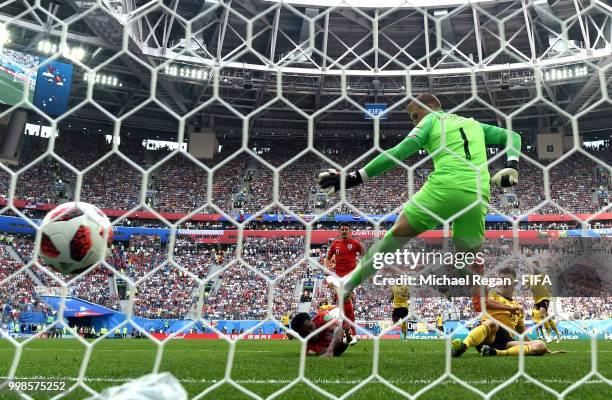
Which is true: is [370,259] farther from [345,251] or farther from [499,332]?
[345,251]

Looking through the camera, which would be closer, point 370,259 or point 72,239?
point 72,239

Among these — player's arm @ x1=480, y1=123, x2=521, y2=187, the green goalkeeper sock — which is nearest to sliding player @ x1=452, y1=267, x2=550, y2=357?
the green goalkeeper sock

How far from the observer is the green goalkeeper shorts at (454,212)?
2938 millimetres

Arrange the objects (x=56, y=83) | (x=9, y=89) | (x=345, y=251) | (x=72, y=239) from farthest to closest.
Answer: (x=9, y=89) → (x=56, y=83) → (x=345, y=251) → (x=72, y=239)

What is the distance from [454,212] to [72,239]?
216cm

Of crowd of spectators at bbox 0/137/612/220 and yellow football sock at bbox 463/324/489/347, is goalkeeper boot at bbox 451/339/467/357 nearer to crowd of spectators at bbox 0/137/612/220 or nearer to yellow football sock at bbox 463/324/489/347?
yellow football sock at bbox 463/324/489/347

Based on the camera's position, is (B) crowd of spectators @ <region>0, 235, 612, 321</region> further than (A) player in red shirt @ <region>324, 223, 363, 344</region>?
Yes

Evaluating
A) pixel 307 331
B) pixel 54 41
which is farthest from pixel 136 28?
pixel 307 331

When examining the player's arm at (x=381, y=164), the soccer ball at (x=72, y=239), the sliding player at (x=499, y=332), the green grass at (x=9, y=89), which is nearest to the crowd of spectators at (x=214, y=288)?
the green grass at (x=9, y=89)

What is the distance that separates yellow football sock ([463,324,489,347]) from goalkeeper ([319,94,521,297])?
1.43m

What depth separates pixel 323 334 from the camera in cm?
450

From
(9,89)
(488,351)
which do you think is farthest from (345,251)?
(9,89)

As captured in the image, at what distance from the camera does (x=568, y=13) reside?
17516mm

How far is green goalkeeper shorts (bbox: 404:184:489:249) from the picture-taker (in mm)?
2938
